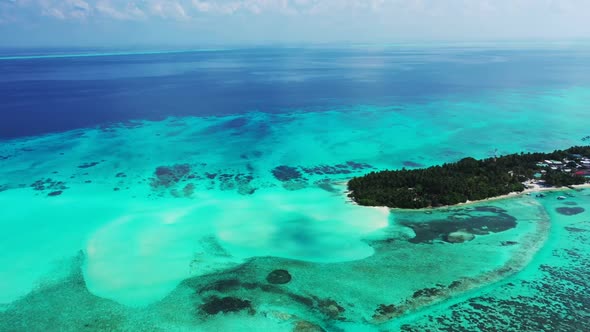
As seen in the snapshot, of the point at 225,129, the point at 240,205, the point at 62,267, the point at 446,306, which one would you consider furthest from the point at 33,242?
the point at 225,129

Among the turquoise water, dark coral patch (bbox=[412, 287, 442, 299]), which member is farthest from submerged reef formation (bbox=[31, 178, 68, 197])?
dark coral patch (bbox=[412, 287, 442, 299])

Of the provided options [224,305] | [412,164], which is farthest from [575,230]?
[224,305]

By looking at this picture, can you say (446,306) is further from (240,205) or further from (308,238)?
(240,205)

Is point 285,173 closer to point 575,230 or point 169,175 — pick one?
point 169,175

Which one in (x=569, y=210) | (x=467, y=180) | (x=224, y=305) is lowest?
(x=224, y=305)

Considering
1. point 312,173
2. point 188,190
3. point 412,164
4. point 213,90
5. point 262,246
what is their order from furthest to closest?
point 213,90, point 412,164, point 312,173, point 188,190, point 262,246

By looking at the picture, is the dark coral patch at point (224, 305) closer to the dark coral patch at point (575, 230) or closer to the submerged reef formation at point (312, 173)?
the submerged reef formation at point (312, 173)

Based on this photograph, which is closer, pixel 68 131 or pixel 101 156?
pixel 101 156

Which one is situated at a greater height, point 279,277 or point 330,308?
point 279,277
